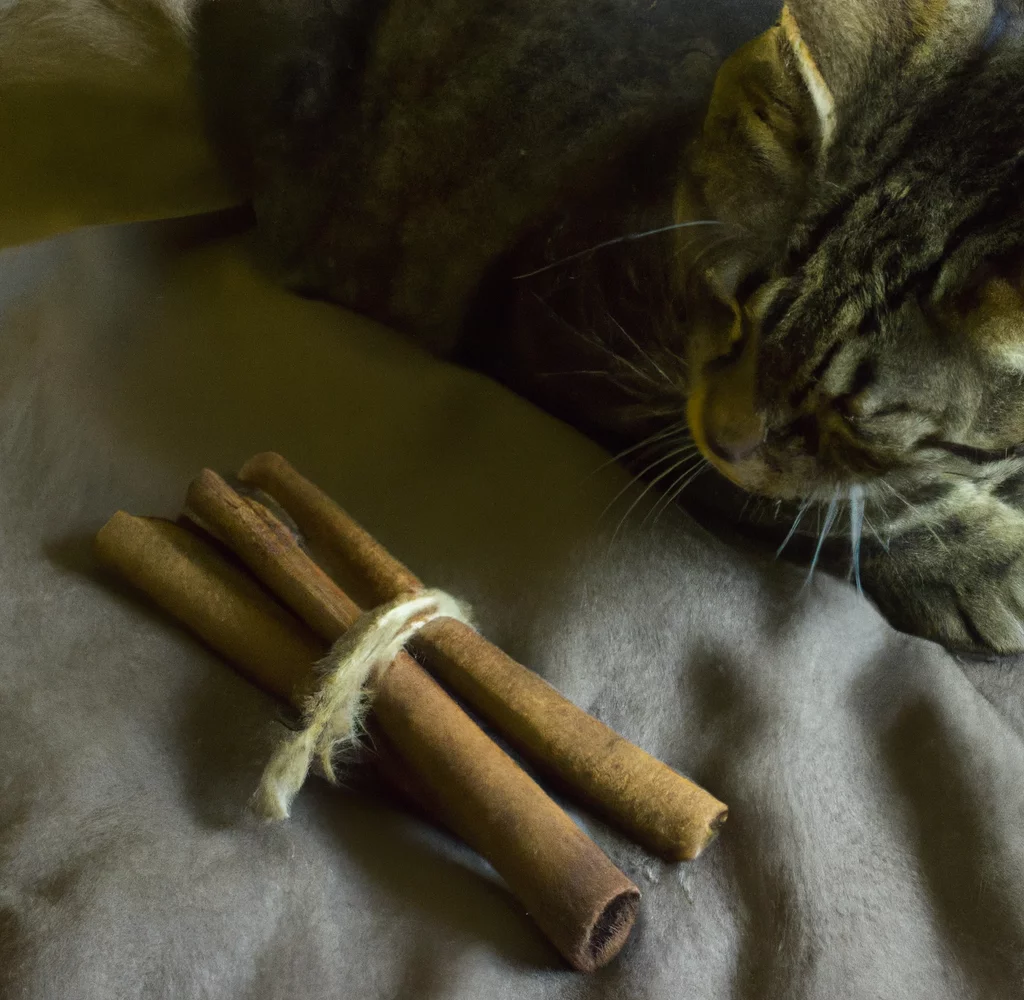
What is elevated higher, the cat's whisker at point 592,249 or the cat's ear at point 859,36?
the cat's ear at point 859,36

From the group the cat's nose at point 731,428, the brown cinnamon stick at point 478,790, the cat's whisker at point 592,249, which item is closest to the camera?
the brown cinnamon stick at point 478,790

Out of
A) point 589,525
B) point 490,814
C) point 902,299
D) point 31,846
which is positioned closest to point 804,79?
point 902,299

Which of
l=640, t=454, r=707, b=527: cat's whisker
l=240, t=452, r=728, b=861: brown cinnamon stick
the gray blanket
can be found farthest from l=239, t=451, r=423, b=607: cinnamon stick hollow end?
l=640, t=454, r=707, b=527: cat's whisker

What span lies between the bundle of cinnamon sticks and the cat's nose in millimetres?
251

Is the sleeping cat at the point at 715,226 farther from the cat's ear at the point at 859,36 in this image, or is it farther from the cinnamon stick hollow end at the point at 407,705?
the cinnamon stick hollow end at the point at 407,705

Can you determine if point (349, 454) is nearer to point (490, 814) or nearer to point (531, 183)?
point (531, 183)

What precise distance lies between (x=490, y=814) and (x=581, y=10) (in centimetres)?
80

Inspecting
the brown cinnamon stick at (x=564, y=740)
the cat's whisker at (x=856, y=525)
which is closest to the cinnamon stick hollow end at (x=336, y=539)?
the brown cinnamon stick at (x=564, y=740)

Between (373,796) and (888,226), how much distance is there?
570 mm

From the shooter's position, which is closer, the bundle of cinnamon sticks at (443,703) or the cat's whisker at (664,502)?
the bundle of cinnamon sticks at (443,703)

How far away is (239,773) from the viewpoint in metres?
0.67

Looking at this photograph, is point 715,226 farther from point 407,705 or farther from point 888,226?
point 407,705

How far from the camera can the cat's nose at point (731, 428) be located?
724 millimetres

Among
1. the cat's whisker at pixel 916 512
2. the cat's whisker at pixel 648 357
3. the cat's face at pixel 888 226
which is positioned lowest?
the cat's whisker at pixel 648 357
